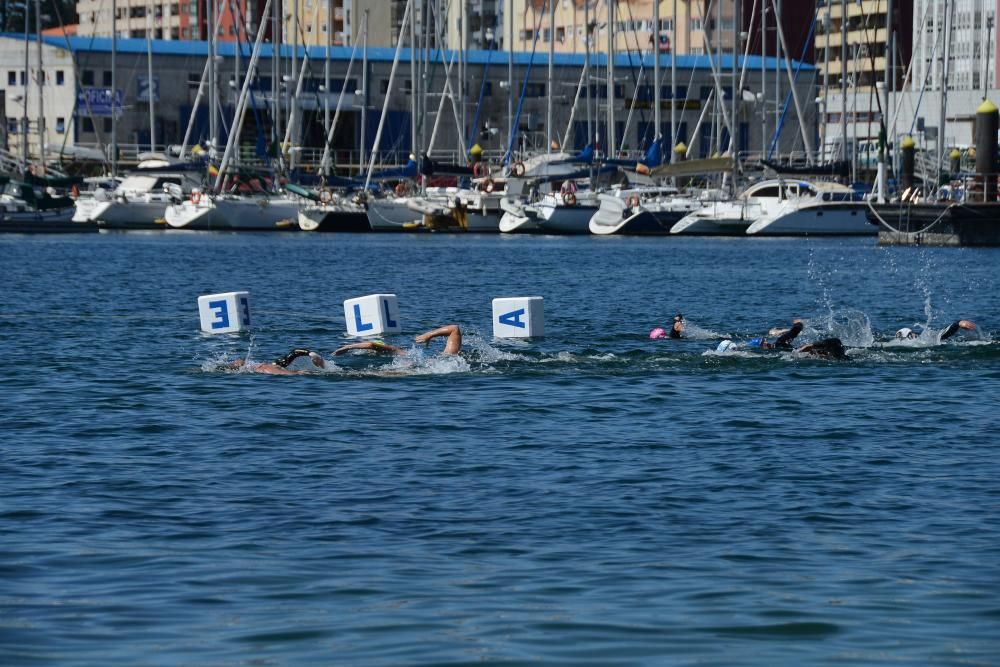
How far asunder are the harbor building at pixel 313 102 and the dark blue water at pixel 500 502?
75794 mm

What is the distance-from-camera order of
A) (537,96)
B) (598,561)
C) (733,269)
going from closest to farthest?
(598,561)
(733,269)
(537,96)

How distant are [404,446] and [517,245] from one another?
199 feet

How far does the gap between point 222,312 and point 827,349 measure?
12.6m

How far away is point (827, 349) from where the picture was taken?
88.8ft

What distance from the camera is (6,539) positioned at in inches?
554

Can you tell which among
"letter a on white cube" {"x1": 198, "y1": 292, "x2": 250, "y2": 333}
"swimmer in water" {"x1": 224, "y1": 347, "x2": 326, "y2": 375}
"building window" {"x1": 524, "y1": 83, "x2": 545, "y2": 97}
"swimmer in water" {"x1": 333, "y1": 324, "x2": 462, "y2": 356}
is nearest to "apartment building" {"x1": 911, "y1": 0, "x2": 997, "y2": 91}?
"building window" {"x1": 524, "y1": 83, "x2": 545, "y2": 97}

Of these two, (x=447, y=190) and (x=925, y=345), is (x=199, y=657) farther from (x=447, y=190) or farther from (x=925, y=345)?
(x=447, y=190)

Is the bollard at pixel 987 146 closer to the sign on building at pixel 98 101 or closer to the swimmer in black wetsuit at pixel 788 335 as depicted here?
the swimmer in black wetsuit at pixel 788 335

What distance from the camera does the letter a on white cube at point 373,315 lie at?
106ft

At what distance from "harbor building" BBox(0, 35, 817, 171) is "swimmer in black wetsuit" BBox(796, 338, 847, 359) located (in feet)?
260

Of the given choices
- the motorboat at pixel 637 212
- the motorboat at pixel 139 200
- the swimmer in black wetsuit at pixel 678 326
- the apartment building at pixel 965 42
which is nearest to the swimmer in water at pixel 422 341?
the swimmer in black wetsuit at pixel 678 326

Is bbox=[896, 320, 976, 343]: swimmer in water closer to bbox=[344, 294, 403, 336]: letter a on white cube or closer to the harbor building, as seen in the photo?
bbox=[344, 294, 403, 336]: letter a on white cube

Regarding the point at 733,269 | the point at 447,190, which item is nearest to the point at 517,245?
the point at 447,190

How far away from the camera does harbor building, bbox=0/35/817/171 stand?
109062 millimetres
